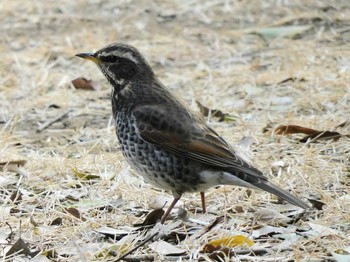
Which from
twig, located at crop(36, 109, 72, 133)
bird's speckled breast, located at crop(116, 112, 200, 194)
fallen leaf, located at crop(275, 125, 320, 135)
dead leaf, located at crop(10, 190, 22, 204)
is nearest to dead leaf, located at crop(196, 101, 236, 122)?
fallen leaf, located at crop(275, 125, 320, 135)

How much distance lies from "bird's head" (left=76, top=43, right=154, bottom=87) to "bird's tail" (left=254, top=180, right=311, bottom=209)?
142cm

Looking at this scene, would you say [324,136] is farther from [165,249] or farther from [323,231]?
[165,249]

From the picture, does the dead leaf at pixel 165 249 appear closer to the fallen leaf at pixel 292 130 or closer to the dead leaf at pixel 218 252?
the dead leaf at pixel 218 252

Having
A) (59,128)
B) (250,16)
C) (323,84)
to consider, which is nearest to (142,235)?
(59,128)

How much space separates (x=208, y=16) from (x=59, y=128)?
4.72 m

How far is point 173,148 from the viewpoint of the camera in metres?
6.37

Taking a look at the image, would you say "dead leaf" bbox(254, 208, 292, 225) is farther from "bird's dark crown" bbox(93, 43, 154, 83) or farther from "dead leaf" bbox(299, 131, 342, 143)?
"dead leaf" bbox(299, 131, 342, 143)

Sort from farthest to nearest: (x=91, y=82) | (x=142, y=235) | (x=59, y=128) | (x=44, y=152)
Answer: (x=91, y=82)
(x=59, y=128)
(x=44, y=152)
(x=142, y=235)

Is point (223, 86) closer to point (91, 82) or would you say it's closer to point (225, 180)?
point (91, 82)

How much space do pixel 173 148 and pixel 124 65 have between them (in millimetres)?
950

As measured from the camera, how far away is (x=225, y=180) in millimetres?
6191

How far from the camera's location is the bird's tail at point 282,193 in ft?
19.3

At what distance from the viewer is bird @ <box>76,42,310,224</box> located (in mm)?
6188

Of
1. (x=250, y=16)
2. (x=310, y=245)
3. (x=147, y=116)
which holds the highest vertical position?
(x=147, y=116)
